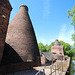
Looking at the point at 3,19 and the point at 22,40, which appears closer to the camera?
the point at 3,19

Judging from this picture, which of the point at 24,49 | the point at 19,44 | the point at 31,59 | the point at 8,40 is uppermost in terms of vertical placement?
the point at 8,40

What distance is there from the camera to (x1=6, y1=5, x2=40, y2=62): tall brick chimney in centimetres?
897

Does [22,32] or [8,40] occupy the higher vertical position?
[22,32]

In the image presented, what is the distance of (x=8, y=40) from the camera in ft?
31.6

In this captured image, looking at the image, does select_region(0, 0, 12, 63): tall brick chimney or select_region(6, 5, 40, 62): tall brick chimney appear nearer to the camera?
select_region(0, 0, 12, 63): tall brick chimney

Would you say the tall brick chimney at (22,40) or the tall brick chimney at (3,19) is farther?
the tall brick chimney at (22,40)

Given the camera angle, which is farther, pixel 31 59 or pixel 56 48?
pixel 56 48

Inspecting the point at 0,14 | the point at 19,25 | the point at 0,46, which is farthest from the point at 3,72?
the point at 19,25

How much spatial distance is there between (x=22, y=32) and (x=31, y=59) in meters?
4.21

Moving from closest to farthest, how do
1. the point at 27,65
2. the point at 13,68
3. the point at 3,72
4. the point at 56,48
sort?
the point at 3,72 → the point at 13,68 → the point at 27,65 → the point at 56,48

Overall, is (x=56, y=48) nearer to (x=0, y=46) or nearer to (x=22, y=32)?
(x=22, y=32)

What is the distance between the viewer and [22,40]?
955cm

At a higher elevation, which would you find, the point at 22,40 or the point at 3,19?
the point at 3,19

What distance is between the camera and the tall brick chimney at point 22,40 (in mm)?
8969
